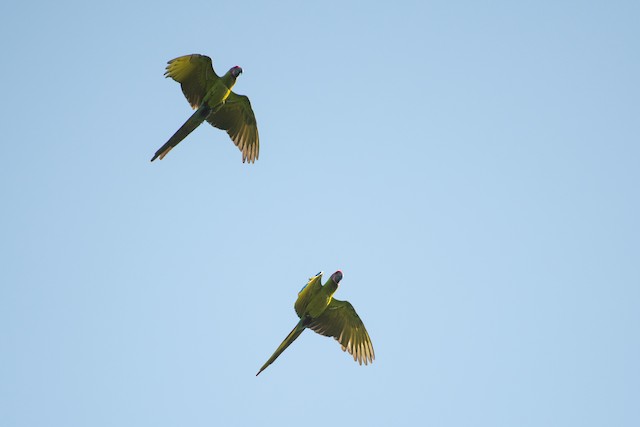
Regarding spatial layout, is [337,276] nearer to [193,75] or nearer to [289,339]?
[289,339]

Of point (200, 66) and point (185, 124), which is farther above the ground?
point (200, 66)

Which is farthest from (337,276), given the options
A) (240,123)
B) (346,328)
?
(240,123)

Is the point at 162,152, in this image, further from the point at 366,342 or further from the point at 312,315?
the point at 366,342

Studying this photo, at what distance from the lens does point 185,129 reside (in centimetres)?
2188

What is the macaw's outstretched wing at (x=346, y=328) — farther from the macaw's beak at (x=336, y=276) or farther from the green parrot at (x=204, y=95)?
the green parrot at (x=204, y=95)

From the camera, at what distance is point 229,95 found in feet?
77.7

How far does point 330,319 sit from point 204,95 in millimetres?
7347

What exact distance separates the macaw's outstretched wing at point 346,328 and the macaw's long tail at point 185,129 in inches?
244

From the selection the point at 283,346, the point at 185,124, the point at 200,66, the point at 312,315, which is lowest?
the point at 283,346

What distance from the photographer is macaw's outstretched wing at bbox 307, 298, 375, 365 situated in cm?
2283

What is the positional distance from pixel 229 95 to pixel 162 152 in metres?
3.41

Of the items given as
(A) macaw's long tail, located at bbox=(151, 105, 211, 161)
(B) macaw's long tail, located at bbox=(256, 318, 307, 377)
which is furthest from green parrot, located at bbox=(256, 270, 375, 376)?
(A) macaw's long tail, located at bbox=(151, 105, 211, 161)

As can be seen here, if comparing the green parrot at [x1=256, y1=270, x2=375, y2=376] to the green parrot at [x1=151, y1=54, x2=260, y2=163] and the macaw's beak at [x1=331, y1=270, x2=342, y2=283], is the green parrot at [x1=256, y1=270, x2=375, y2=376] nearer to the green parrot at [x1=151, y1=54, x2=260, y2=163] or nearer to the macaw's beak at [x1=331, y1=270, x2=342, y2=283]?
the macaw's beak at [x1=331, y1=270, x2=342, y2=283]

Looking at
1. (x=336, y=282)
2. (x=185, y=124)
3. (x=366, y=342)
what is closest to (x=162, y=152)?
(x=185, y=124)
